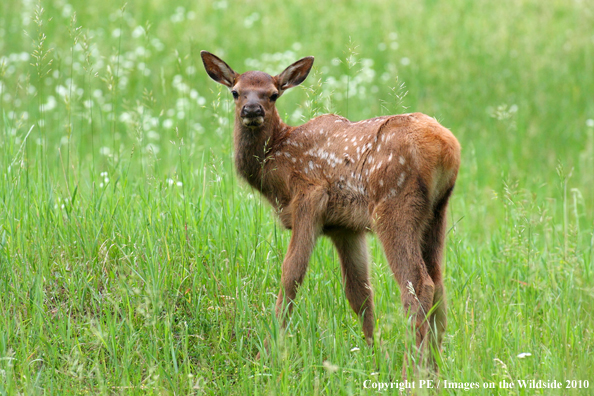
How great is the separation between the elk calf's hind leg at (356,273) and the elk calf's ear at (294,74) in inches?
49.7

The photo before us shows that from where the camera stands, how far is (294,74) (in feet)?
17.2

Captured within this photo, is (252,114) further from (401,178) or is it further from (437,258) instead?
(437,258)

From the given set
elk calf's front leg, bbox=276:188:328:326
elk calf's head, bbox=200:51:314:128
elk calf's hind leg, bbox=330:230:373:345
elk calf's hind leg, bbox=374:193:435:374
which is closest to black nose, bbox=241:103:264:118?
elk calf's head, bbox=200:51:314:128

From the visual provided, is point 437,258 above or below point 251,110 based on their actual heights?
below

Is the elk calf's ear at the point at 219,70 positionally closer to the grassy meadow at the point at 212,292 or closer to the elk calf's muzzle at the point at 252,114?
the grassy meadow at the point at 212,292

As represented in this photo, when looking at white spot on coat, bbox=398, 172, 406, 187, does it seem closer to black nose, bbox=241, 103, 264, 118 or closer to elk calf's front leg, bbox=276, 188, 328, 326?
elk calf's front leg, bbox=276, 188, 328, 326

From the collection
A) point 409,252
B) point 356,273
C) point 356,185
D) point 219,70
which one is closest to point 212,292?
point 356,273

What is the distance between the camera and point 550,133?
10.5 m

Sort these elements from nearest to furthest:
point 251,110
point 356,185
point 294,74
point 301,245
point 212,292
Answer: point 356,185
point 301,245
point 212,292
point 251,110
point 294,74

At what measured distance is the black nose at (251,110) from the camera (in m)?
4.70

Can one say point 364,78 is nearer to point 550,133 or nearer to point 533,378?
point 550,133

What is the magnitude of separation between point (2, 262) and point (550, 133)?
842 centimetres

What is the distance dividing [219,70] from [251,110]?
27.6 inches

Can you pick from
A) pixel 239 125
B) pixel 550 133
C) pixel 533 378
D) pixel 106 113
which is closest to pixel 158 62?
pixel 106 113
